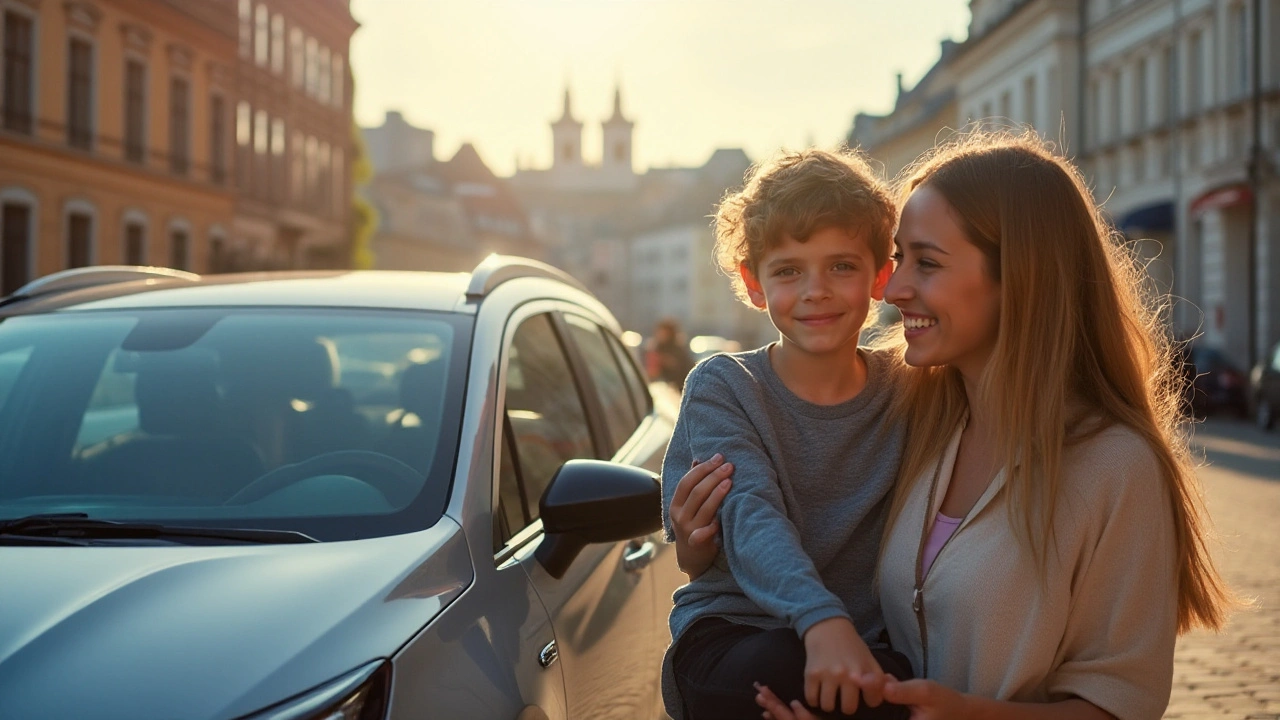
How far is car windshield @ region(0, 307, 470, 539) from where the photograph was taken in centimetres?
313

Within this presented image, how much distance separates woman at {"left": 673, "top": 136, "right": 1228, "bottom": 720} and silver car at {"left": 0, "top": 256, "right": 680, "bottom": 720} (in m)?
0.53

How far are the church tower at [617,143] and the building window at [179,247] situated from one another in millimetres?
142318

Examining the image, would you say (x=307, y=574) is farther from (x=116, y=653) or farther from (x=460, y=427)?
(x=460, y=427)

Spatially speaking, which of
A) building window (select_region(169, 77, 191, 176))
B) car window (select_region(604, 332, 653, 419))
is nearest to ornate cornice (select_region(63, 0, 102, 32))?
building window (select_region(169, 77, 191, 176))

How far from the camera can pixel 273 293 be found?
13.1ft

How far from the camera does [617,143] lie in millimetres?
184250

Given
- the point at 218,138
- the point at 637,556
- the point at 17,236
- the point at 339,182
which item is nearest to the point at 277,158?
the point at 218,138

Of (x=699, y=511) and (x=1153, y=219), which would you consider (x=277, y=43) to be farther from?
(x=699, y=511)

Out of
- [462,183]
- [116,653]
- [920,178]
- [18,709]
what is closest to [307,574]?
[116,653]

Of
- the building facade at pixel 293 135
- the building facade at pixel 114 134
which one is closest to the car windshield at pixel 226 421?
the building facade at pixel 114 134

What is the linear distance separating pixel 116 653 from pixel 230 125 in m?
45.4

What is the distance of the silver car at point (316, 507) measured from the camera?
232cm

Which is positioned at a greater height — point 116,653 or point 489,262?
point 489,262

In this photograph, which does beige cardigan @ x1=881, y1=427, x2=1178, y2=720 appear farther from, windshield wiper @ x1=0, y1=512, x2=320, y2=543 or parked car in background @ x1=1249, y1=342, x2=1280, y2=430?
parked car in background @ x1=1249, y1=342, x2=1280, y2=430
